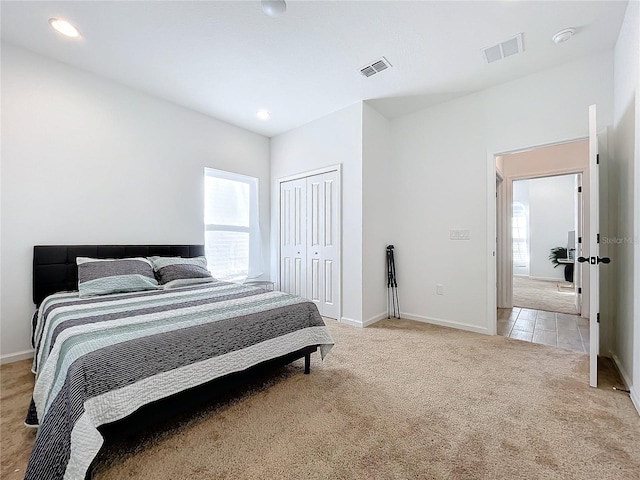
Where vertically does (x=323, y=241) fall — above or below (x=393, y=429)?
above

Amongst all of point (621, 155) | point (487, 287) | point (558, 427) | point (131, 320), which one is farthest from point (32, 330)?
point (621, 155)

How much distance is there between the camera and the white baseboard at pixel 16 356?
249 cm

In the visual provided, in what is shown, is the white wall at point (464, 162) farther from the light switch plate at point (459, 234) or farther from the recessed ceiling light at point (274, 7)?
the recessed ceiling light at point (274, 7)

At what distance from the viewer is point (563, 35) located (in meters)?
2.37

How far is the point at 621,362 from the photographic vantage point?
228 cm

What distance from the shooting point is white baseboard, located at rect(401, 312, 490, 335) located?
130 inches

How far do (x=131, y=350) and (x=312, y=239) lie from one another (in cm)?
295

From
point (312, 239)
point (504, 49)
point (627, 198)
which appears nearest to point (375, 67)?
point (504, 49)

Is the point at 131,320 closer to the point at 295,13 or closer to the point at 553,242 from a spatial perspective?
the point at 295,13

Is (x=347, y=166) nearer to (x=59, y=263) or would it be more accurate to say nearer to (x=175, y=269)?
(x=175, y=269)

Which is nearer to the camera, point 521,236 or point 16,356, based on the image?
point 16,356

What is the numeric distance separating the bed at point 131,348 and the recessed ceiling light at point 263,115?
2.55 metres

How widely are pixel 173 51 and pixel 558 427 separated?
4112 millimetres

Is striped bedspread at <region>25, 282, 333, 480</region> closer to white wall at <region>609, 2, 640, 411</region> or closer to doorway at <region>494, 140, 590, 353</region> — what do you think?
white wall at <region>609, 2, 640, 411</region>
